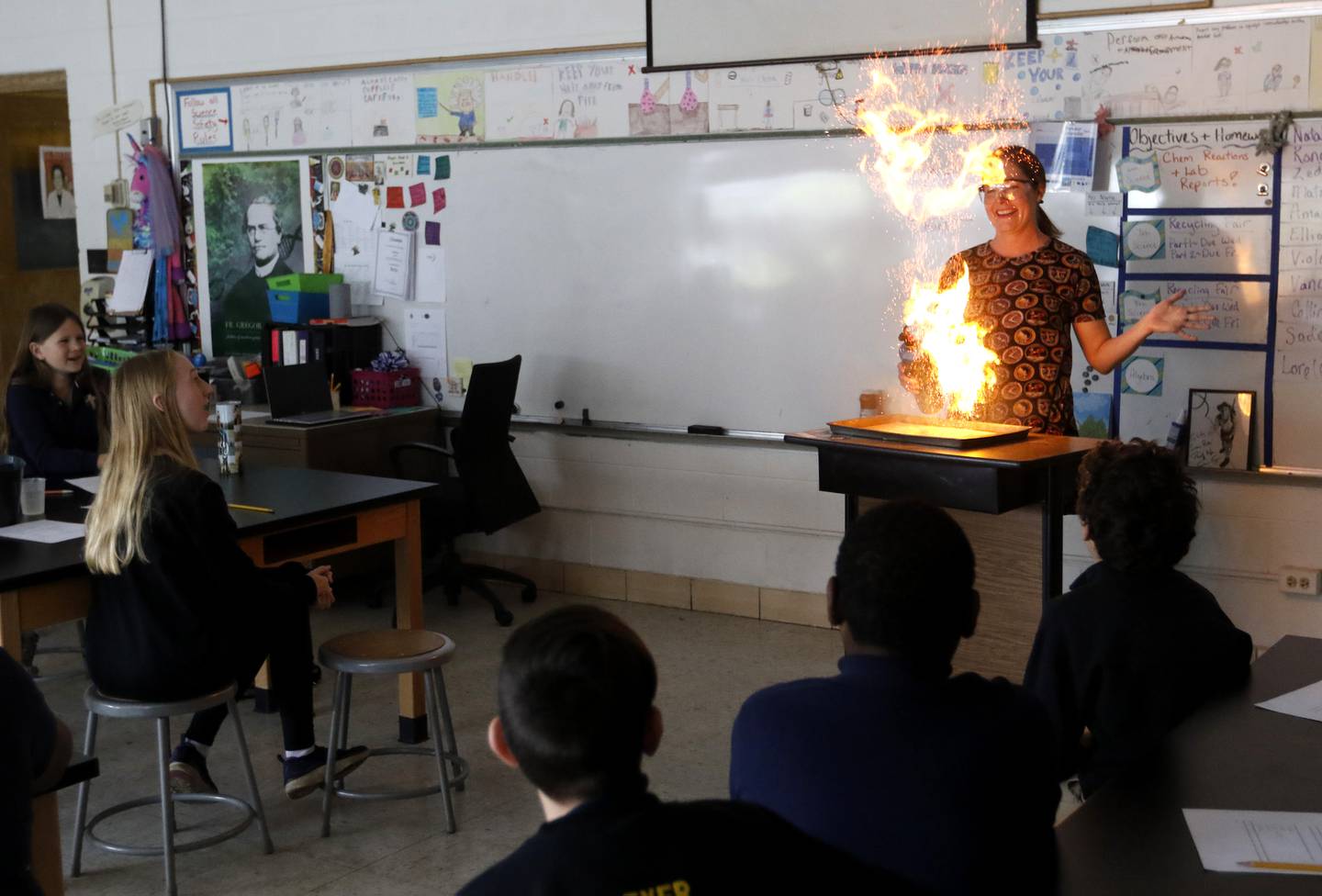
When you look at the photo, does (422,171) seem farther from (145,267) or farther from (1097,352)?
(1097,352)


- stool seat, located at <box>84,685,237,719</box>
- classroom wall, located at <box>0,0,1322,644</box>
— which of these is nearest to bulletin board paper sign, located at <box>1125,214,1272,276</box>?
classroom wall, located at <box>0,0,1322,644</box>

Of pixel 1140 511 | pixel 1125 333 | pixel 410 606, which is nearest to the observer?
pixel 1140 511

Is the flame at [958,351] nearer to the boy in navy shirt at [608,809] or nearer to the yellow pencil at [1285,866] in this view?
the yellow pencil at [1285,866]

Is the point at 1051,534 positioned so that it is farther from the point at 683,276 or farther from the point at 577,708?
the point at 577,708

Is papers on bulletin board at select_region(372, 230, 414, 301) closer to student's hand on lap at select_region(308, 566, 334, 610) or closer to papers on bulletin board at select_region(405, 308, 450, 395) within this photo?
papers on bulletin board at select_region(405, 308, 450, 395)

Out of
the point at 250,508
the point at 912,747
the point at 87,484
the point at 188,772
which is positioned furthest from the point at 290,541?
the point at 912,747

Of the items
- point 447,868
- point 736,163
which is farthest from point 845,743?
point 736,163

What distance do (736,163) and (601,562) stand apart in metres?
1.77

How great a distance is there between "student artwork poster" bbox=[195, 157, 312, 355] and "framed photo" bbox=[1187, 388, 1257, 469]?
3.96 metres

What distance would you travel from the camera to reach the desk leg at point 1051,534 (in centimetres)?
387

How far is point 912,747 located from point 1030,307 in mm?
2674

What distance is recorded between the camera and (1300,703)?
7.58ft

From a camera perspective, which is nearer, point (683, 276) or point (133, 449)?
point (133, 449)

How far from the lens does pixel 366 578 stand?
248 inches
